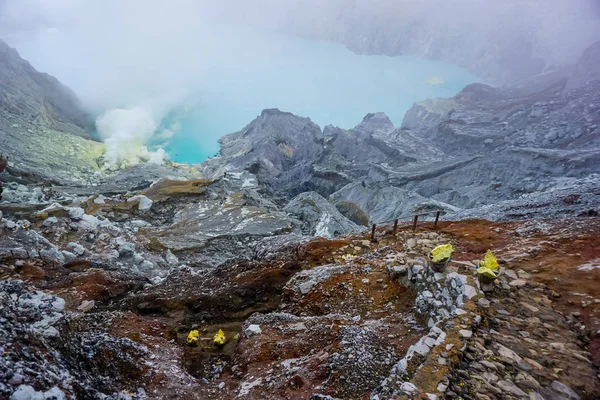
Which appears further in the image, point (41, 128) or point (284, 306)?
point (41, 128)

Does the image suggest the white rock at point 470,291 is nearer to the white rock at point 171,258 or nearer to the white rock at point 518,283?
the white rock at point 518,283

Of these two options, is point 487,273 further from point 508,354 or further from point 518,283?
point 508,354

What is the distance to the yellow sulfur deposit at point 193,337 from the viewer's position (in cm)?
1039

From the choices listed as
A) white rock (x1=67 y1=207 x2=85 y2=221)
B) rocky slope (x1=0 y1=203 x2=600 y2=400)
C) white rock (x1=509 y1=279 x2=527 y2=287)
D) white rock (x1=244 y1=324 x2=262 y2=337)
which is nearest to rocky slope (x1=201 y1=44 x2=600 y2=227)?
rocky slope (x1=0 y1=203 x2=600 y2=400)

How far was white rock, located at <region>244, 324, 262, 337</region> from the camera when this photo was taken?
9.67 m

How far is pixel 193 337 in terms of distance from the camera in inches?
416

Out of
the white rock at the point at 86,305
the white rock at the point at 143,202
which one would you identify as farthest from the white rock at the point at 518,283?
the white rock at the point at 143,202

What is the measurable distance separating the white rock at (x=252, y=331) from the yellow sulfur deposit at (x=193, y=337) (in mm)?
1791

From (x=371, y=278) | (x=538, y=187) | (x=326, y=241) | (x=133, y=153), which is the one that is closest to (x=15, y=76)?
(x=133, y=153)

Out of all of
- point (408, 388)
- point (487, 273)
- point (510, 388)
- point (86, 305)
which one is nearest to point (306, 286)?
point (487, 273)

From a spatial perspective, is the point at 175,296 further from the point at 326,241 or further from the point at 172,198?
the point at 172,198

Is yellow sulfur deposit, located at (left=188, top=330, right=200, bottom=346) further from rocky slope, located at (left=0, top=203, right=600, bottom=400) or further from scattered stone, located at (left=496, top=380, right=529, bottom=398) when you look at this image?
scattered stone, located at (left=496, top=380, right=529, bottom=398)

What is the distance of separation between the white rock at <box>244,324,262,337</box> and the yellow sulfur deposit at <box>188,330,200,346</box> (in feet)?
5.88

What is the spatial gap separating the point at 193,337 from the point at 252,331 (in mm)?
2158
